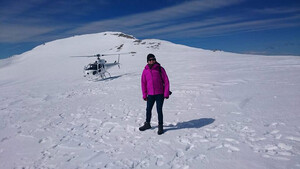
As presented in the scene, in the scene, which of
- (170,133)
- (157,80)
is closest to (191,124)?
(170,133)

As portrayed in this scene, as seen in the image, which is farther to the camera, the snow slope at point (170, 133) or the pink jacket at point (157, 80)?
the pink jacket at point (157, 80)

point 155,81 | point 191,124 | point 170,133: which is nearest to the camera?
point 155,81

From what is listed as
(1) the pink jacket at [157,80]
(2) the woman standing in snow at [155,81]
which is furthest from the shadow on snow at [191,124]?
(1) the pink jacket at [157,80]

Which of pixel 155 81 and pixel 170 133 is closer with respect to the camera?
pixel 155 81

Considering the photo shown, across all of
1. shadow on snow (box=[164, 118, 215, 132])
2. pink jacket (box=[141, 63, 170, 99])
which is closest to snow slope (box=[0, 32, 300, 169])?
shadow on snow (box=[164, 118, 215, 132])

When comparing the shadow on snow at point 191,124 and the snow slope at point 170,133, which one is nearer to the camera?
the snow slope at point 170,133

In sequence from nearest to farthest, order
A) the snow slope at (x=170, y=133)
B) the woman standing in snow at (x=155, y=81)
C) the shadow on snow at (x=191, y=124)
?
the snow slope at (x=170, y=133)
the woman standing in snow at (x=155, y=81)
the shadow on snow at (x=191, y=124)

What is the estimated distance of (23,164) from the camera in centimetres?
483

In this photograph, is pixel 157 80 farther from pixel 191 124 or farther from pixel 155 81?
pixel 191 124

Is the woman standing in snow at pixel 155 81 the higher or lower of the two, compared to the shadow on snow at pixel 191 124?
higher

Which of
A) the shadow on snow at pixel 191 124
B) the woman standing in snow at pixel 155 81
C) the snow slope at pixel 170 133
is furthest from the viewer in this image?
the shadow on snow at pixel 191 124

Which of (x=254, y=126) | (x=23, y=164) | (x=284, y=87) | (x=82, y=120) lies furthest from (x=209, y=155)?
(x=284, y=87)

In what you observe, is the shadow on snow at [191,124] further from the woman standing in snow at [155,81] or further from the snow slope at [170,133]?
the woman standing in snow at [155,81]

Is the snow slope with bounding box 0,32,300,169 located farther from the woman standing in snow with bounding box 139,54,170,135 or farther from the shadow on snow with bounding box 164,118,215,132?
the woman standing in snow with bounding box 139,54,170,135
